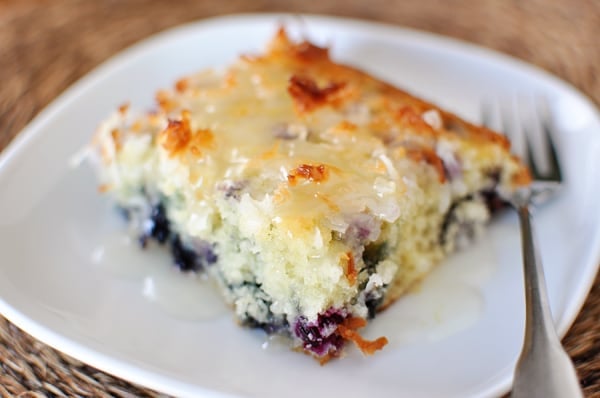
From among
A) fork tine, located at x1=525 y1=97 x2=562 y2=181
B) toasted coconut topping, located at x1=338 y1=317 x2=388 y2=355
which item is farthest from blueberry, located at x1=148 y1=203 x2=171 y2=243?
fork tine, located at x1=525 y1=97 x2=562 y2=181

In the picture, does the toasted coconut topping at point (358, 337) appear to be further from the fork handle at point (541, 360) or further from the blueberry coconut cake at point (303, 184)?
the fork handle at point (541, 360)

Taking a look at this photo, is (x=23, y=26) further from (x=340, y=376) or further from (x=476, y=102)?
(x=340, y=376)

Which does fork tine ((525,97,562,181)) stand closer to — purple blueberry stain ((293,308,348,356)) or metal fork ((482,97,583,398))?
metal fork ((482,97,583,398))

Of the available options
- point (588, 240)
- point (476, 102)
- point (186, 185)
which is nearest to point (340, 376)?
point (186, 185)

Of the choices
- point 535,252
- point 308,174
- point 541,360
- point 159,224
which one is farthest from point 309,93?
point 541,360

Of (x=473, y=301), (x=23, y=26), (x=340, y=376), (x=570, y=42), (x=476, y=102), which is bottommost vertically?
(x=23, y=26)

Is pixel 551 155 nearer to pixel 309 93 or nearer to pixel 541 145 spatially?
pixel 541 145
